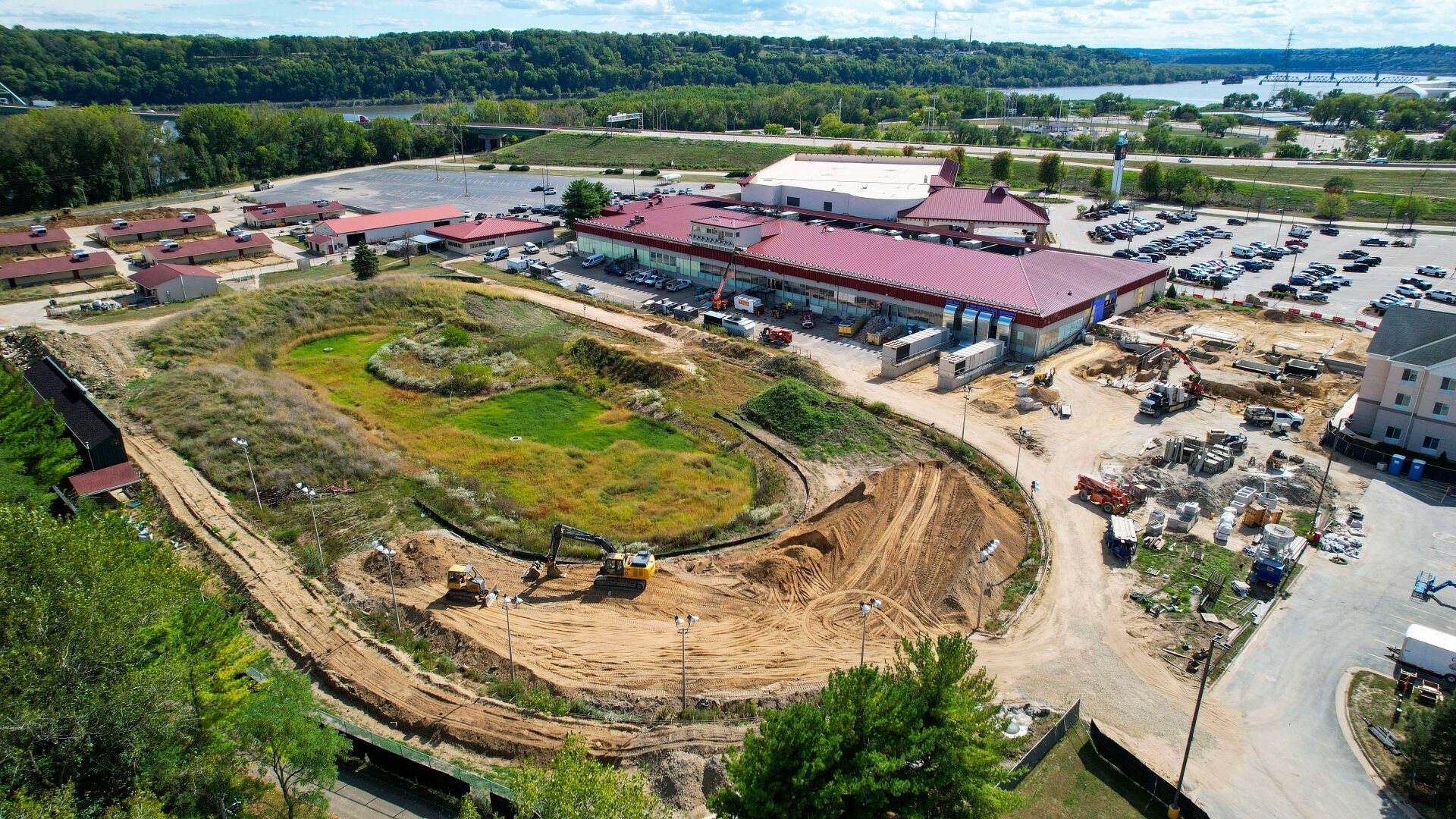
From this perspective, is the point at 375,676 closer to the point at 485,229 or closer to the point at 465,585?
the point at 465,585

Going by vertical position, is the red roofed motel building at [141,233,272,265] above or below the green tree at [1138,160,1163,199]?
below

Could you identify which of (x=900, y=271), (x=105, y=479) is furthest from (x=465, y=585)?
(x=900, y=271)

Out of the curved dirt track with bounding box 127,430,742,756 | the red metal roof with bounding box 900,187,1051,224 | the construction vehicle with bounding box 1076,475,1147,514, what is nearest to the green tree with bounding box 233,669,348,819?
the curved dirt track with bounding box 127,430,742,756

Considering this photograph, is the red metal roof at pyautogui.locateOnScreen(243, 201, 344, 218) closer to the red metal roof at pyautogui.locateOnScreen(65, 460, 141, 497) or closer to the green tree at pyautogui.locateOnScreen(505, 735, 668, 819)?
the red metal roof at pyautogui.locateOnScreen(65, 460, 141, 497)

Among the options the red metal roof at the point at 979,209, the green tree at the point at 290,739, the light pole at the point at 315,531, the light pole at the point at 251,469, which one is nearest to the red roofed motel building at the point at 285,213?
the light pole at the point at 251,469

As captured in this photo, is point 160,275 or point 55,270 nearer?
point 160,275
